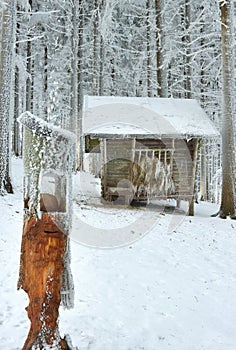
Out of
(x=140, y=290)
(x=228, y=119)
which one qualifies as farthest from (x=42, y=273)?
(x=228, y=119)

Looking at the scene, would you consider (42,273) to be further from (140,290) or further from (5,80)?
(5,80)

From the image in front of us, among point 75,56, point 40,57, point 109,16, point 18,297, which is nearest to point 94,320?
point 18,297

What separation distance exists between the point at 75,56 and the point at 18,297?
53.1ft

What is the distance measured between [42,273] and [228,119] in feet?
29.6

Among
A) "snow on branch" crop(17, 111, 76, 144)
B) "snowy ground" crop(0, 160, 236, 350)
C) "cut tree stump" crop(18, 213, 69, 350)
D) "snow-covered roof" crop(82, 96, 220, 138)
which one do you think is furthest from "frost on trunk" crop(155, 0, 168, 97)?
"cut tree stump" crop(18, 213, 69, 350)

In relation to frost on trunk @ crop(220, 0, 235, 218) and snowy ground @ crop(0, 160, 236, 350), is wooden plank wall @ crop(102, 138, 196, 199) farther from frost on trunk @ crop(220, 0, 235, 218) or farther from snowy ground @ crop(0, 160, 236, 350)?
snowy ground @ crop(0, 160, 236, 350)

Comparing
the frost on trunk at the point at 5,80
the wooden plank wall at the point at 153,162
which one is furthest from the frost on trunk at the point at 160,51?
the frost on trunk at the point at 5,80

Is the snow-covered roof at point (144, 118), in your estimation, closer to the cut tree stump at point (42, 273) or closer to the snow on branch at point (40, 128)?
the snow on branch at point (40, 128)

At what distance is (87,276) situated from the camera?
14.0ft

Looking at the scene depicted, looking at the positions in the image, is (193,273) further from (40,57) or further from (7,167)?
(40,57)

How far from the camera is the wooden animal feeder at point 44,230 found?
6.36ft

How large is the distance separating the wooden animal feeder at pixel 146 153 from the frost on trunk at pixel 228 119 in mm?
619

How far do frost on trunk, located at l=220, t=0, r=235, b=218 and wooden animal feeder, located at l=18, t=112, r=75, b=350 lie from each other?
27.4ft

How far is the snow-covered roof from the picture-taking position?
9.48 metres
